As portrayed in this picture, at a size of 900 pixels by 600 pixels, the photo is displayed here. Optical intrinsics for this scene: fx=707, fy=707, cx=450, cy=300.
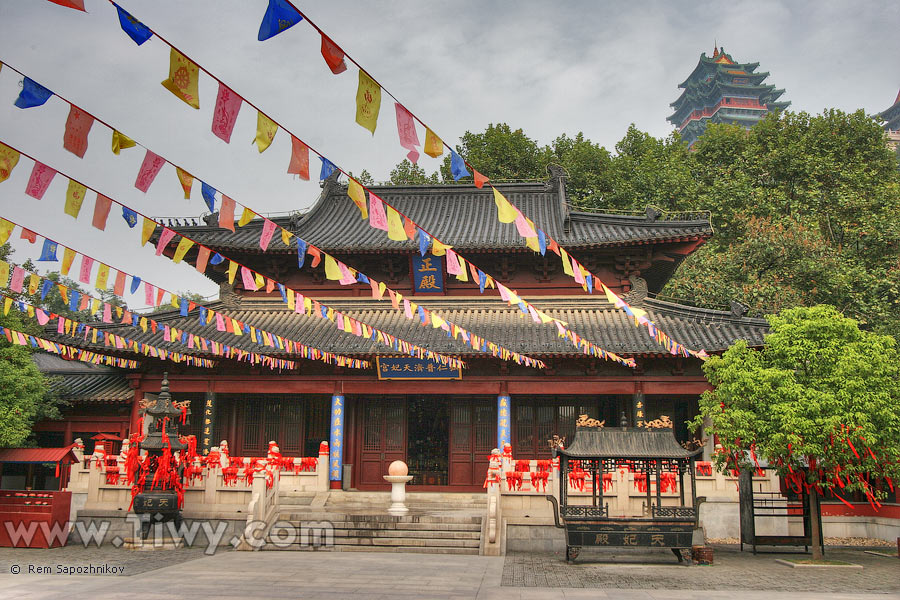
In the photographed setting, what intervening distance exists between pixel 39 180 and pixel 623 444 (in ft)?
34.8

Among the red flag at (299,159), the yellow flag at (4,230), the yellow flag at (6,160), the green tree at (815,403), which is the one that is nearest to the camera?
the red flag at (299,159)

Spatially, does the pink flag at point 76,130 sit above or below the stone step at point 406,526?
above

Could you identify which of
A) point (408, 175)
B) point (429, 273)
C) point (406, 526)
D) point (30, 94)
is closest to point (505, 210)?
point (30, 94)

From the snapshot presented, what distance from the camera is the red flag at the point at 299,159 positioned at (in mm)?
7617

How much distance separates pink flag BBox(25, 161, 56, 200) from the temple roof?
9.71m

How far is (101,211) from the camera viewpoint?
9016 millimetres

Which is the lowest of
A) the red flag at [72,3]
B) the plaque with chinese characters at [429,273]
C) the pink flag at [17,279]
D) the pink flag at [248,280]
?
the pink flag at [17,279]

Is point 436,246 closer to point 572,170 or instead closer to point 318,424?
point 318,424

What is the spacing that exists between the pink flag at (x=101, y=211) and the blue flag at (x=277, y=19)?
14.2 feet

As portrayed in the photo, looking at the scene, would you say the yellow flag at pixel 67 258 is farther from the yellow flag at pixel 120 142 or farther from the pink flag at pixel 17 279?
the yellow flag at pixel 120 142

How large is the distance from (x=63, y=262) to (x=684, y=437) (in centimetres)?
1703

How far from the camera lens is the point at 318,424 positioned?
21031 millimetres

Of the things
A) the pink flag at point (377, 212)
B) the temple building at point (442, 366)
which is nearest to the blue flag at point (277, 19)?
the pink flag at point (377, 212)

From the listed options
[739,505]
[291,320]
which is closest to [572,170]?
[291,320]
